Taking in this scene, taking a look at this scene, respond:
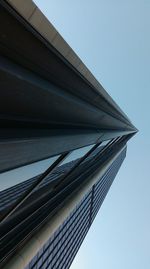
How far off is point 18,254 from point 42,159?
4.90m

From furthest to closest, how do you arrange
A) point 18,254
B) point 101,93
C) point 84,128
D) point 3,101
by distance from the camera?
point 84,128
point 101,93
point 18,254
point 3,101

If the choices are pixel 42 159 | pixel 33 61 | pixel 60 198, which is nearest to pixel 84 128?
pixel 60 198

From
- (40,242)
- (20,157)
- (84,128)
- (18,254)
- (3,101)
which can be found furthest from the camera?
(84,128)

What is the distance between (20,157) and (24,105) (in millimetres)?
2270

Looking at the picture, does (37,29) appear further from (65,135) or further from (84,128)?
(84,128)

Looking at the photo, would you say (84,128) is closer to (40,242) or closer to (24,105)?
(40,242)

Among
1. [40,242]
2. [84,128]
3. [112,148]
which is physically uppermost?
[112,148]

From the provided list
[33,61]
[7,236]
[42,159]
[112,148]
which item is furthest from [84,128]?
[112,148]

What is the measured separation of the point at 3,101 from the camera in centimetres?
1183

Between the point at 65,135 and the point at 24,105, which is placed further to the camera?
the point at 65,135

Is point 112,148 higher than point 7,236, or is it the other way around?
point 112,148

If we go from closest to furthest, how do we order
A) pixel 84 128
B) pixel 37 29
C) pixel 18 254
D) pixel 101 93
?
pixel 37 29 → pixel 18 254 → pixel 101 93 → pixel 84 128

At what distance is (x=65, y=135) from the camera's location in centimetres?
1930

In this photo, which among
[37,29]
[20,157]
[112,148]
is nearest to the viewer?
[37,29]
